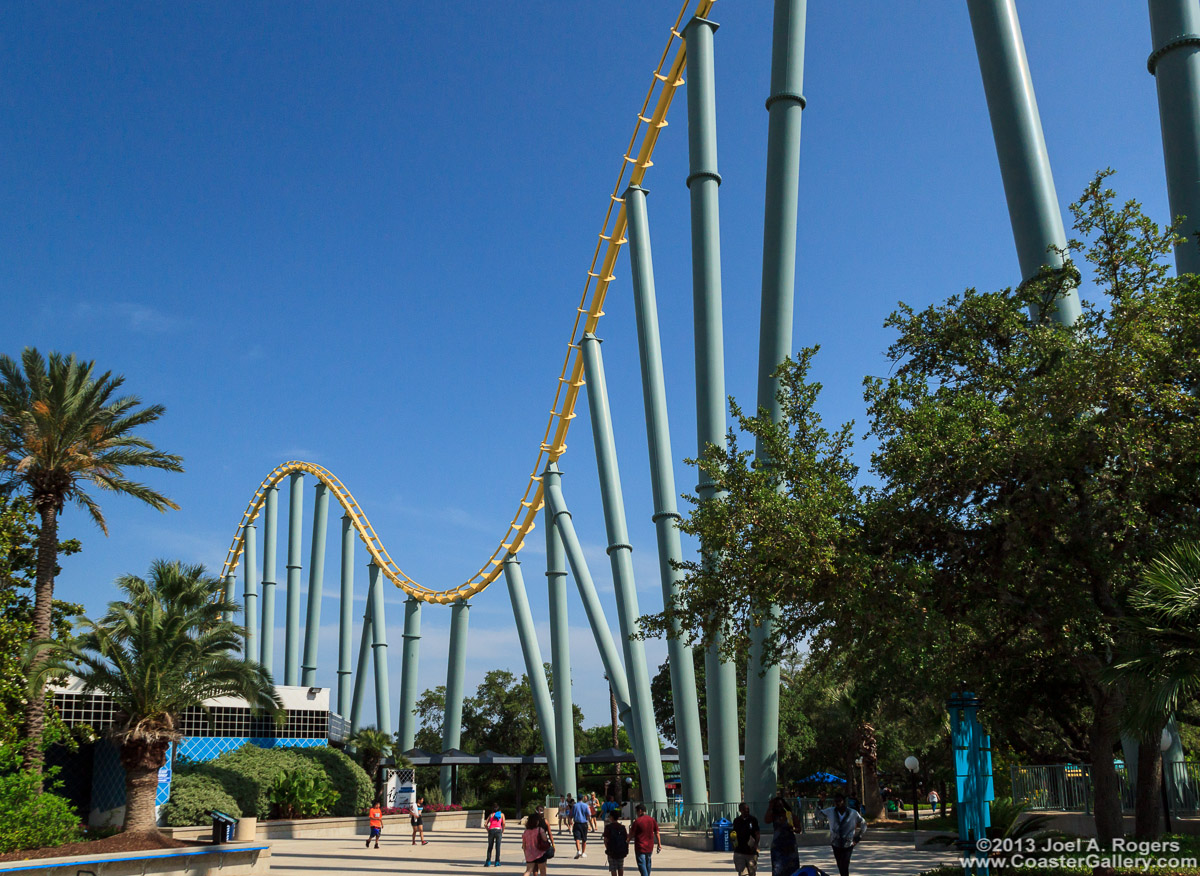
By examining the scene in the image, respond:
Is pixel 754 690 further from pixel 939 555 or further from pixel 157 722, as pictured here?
pixel 157 722

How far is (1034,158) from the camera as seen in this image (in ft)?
44.2

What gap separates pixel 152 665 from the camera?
21031 millimetres

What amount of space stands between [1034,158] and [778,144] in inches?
224

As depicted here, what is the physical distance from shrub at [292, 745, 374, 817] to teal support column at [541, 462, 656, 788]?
379 inches

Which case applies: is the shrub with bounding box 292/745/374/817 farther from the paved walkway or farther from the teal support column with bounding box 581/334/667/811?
the teal support column with bounding box 581/334/667/811

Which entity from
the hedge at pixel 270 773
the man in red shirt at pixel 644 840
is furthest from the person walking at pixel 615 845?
the hedge at pixel 270 773

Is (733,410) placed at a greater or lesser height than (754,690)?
greater

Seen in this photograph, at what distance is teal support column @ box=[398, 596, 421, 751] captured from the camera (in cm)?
4122

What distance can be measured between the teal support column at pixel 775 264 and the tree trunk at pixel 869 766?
1642 cm

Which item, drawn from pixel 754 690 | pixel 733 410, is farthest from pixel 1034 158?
pixel 754 690

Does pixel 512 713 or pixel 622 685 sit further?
pixel 512 713

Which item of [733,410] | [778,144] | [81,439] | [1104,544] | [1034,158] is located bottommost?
[1104,544]

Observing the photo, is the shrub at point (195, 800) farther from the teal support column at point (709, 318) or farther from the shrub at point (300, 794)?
the teal support column at point (709, 318)

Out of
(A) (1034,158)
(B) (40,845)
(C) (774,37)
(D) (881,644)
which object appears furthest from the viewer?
(C) (774,37)
